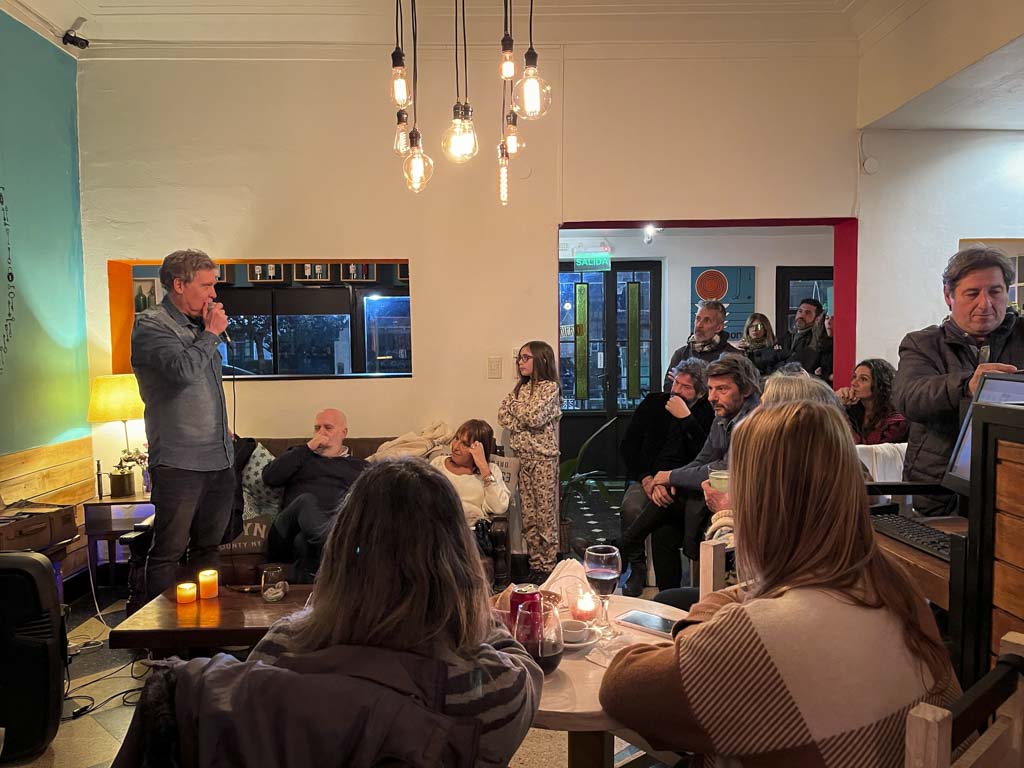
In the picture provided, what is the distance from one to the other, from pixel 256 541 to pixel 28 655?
3.64 ft

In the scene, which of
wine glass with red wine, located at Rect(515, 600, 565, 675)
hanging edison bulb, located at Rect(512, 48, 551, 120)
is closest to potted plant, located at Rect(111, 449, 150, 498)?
hanging edison bulb, located at Rect(512, 48, 551, 120)

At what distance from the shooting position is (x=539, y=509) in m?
4.12

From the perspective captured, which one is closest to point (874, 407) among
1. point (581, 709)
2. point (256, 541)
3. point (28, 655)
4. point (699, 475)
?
point (699, 475)

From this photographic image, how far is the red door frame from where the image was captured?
421cm

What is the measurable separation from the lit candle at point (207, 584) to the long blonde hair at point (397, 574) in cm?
160

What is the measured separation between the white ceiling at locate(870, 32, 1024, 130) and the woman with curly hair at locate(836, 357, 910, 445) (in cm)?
135

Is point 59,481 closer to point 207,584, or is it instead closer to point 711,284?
point 207,584

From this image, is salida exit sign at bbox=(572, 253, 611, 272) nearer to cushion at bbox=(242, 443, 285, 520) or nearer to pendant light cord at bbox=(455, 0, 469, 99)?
pendant light cord at bbox=(455, 0, 469, 99)

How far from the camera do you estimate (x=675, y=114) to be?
415 cm

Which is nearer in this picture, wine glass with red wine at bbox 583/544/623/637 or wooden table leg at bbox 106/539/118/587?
wine glass with red wine at bbox 583/544/623/637

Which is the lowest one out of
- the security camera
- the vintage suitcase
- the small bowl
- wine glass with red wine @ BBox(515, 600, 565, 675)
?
the vintage suitcase

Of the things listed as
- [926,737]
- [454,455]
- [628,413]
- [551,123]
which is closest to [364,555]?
[926,737]

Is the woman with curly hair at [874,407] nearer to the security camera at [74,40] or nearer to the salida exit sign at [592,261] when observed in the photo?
the salida exit sign at [592,261]

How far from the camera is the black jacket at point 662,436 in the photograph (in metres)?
3.84
